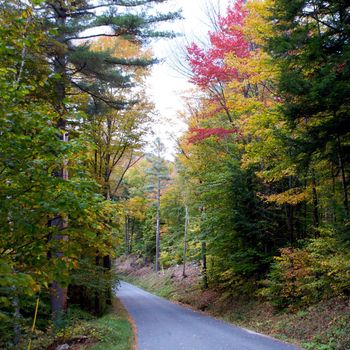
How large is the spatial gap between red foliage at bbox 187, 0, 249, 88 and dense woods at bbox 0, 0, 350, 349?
6cm

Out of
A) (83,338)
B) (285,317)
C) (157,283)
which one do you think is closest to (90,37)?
(83,338)

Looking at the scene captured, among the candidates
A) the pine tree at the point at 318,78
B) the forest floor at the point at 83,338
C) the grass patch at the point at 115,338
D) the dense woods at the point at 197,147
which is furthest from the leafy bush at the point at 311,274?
the forest floor at the point at 83,338

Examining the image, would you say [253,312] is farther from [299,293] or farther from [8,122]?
[8,122]

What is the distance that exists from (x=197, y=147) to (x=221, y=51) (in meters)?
5.75

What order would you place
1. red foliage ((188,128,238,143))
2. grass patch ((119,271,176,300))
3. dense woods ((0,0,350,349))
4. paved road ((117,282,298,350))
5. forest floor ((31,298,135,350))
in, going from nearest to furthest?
dense woods ((0,0,350,349))
forest floor ((31,298,135,350))
paved road ((117,282,298,350))
red foliage ((188,128,238,143))
grass patch ((119,271,176,300))

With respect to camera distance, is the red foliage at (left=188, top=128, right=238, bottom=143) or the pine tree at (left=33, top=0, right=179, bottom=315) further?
the red foliage at (left=188, top=128, right=238, bottom=143)

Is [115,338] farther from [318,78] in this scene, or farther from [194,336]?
[318,78]

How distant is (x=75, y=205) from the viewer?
4492mm

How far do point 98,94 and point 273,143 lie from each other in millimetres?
5947

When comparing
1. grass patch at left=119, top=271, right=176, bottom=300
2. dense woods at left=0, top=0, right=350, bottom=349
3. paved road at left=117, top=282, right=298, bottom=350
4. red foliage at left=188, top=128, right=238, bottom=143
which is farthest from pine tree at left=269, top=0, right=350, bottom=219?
grass patch at left=119, top=271, right=176, bottom=300

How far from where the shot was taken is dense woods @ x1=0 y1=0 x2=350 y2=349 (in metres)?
4.45

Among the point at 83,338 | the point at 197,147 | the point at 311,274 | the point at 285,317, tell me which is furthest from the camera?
the point at 197,147

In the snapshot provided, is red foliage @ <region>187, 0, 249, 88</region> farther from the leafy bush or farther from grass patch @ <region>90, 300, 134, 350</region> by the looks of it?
grass patch @ <region>90, 300, 134, 350</region>

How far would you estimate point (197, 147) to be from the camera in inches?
773
